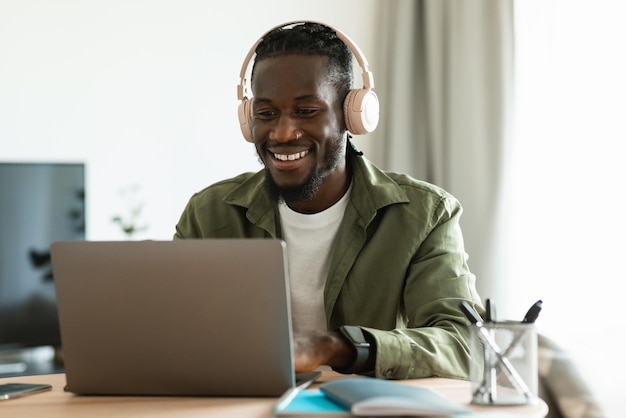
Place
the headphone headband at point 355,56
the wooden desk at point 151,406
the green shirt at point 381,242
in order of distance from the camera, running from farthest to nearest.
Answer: the headphone headband at point 355,56 → the green shirt at point 381,242 → the wooden desk at point 151,406

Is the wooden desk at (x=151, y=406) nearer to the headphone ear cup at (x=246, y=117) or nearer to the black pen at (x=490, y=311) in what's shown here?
the black pen at (x=490, y=311)

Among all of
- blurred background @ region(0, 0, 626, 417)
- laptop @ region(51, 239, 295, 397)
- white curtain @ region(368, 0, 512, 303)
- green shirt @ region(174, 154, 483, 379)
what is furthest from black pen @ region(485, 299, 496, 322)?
white curtain @ region(368, 0, 512, 303)

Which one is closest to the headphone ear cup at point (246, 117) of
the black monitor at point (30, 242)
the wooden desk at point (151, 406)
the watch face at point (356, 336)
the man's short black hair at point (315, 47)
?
the man's short black hair at point (315, 47)

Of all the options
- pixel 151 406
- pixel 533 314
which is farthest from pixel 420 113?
pixel 151 406

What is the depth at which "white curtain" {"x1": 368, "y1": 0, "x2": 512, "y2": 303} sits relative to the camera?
10.4ft

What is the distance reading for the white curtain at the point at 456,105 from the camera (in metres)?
3.17

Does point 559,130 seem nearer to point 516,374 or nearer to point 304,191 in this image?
point 304,191

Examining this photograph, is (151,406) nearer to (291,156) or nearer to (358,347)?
(358,347)

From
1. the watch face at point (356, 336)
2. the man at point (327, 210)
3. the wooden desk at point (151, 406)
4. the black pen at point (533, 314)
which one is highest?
the man at point (327, 210)

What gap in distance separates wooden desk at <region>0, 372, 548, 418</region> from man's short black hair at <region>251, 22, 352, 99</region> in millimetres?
907

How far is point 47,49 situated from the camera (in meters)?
3.20

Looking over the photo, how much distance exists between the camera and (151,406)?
1.21 metres

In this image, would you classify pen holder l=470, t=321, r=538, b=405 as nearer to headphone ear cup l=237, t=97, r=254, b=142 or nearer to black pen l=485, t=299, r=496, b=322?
black pen l=485, t=299, r=496, b=322

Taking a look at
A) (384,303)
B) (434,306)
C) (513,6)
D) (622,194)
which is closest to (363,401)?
(434,306)
